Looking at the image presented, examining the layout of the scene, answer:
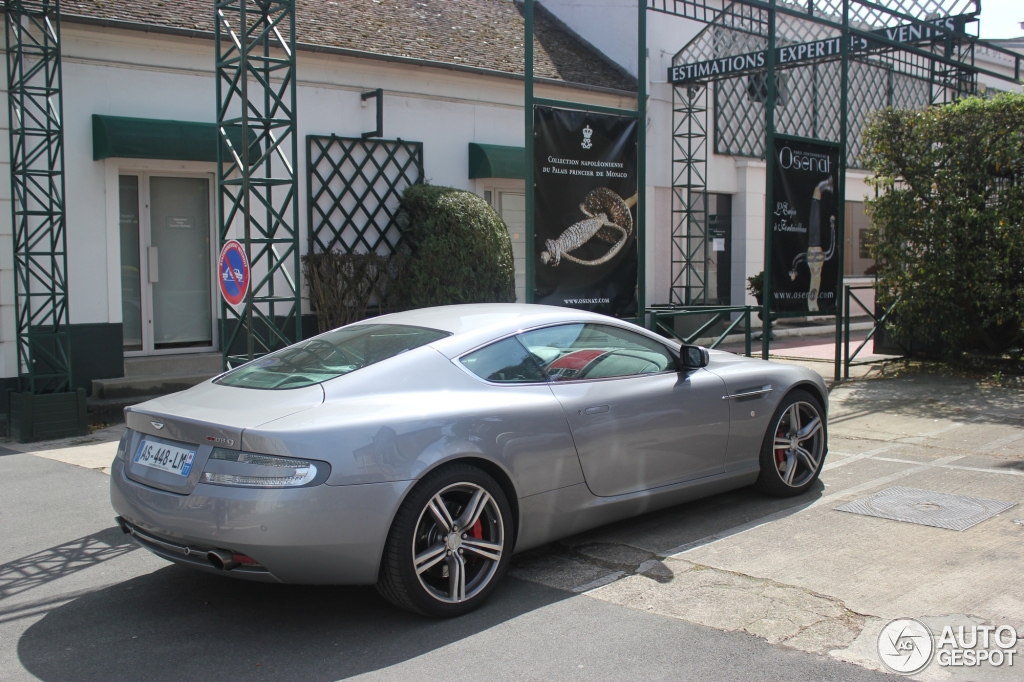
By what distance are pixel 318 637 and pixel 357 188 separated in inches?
377

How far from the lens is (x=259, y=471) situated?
13.4ft

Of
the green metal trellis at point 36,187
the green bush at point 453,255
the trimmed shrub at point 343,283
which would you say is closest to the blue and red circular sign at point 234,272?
the green metal trellis at point 36,187

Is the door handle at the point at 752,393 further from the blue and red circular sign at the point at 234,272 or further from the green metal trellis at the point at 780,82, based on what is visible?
the green metal trellis at the point at 780,82

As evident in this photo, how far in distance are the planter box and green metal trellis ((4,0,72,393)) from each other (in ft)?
0.65

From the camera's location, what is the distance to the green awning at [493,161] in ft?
46.0

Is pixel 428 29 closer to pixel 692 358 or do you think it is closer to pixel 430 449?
pixel 692 358

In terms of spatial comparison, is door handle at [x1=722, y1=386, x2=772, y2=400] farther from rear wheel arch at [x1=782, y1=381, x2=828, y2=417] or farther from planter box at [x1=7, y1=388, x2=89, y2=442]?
planter box at [x1=7, y1=388, x2=89, y2=442]

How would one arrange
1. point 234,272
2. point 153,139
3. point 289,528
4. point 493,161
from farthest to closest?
point 493,161 → point 153,139 → point 234,272 → point 289,528

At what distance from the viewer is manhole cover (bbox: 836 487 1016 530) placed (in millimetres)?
5812

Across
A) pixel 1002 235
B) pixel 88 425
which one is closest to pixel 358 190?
pixel 88 425

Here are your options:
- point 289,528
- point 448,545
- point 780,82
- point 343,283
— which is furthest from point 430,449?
point 780,82

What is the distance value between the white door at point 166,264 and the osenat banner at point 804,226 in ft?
23.6

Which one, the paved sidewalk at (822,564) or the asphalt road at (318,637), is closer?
the asphalt road at (318,637)

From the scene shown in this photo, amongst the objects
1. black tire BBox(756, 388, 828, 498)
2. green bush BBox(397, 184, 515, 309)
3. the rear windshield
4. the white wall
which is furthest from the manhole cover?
the white wall
